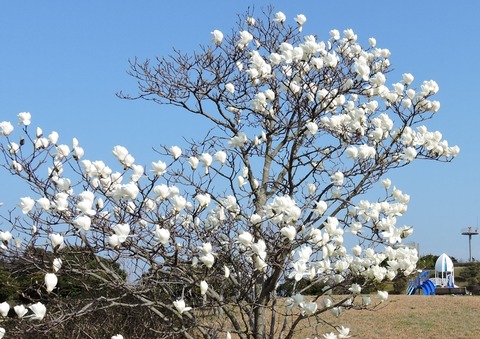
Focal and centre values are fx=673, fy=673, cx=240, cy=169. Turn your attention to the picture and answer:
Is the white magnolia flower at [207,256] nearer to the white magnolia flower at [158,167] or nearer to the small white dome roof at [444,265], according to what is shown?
the white magnolia flower at [158,167]

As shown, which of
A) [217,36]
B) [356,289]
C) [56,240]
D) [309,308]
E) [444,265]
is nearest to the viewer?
[56,240]

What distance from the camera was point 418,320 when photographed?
32.1 feet

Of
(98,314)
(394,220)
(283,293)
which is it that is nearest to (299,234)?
(394,220)

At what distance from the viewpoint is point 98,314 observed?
727cm

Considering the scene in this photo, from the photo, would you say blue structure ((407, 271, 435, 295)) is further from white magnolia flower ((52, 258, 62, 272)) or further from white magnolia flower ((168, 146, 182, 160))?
white magnolia flower ((52, 258, 62, 272))

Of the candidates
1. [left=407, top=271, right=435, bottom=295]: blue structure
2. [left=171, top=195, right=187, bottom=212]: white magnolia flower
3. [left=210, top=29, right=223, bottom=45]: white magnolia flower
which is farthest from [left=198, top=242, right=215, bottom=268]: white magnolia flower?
[left=407, top=271, right=435, bottom=295]: blue structure

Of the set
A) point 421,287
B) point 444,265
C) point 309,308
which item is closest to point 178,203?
point 309,308

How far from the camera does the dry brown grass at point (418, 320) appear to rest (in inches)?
352

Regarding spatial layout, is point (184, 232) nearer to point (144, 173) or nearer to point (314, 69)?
point (144, 173)

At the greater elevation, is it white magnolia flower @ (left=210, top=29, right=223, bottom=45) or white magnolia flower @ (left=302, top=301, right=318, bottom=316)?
white magnolia flower @ (left=210, top=29, right=223, bottom=45)

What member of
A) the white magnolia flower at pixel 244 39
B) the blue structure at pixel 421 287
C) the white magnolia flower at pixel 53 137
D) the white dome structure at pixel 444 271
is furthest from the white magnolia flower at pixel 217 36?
the white dome structure at pixel 444 271

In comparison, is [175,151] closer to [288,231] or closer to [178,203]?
[178,203]

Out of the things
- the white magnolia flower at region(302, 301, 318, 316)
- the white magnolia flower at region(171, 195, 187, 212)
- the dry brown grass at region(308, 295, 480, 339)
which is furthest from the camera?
the dry brown grass at region(308, 295, 480, 339)

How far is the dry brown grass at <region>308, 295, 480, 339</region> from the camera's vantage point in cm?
893
